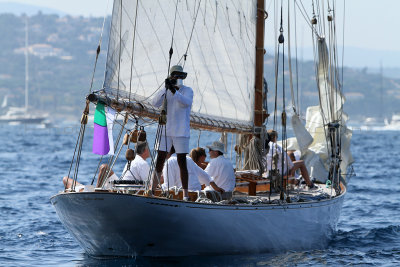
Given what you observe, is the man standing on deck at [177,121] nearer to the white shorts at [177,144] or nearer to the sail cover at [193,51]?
the white shorts at [177,144]

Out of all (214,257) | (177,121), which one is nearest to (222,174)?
(214,257)

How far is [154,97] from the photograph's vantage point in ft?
38.1

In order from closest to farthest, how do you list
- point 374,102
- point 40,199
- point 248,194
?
point 248,194 → point 40,199 → point 374,102

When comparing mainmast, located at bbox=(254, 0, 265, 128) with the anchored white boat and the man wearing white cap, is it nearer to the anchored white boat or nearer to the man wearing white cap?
the man wearing white cap

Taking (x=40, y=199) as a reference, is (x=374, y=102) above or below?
above

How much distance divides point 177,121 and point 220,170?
150cm

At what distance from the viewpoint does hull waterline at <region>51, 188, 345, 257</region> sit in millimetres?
11070

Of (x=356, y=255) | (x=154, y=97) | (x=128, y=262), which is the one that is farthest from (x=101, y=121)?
(x=356, y=255)

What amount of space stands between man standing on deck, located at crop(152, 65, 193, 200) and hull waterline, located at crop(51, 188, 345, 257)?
0.50 meters

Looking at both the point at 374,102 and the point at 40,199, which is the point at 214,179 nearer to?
the point at 40,199

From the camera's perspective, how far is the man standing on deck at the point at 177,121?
37.9 ft

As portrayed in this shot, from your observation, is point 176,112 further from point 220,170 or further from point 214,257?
point 214,257

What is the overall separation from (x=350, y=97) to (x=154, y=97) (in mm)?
186147

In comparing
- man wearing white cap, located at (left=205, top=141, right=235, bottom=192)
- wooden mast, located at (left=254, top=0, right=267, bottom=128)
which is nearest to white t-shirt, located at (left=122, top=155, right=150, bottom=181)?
man wearing white cap, located at (left=205, top=141, right=235, bottom=192)
